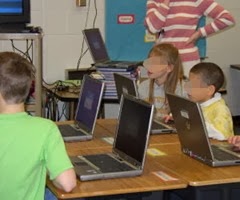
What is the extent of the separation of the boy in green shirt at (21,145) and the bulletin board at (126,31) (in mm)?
3106

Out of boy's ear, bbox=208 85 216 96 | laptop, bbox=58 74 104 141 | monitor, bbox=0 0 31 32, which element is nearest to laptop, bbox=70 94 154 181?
laptop, bbox=58 74 104 141

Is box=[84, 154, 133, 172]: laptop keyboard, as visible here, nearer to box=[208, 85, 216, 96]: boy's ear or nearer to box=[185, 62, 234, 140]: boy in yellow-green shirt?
box=[185, 62, 234, 140]: boy in yellow-green shirt

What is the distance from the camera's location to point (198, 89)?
3191mm

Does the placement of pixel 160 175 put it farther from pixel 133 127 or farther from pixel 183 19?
pixel 183 19

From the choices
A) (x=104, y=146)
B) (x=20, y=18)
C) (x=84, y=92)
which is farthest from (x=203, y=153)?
(x=20, y=18)

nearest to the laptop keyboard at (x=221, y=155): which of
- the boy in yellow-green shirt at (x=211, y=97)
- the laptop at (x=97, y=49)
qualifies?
the boy in yellow-green shirt at (x=211, y=97)

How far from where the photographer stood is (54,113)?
198 inches

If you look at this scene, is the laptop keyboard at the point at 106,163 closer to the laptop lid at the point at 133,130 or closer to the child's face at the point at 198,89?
the laptop lid at the point at 133,130

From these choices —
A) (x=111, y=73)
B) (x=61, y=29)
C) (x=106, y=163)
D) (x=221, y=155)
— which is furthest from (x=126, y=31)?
(x=106, y=163)

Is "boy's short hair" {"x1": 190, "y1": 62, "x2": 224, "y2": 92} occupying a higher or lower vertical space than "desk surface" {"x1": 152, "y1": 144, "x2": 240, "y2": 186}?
higher

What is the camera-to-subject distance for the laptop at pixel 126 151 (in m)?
2.42

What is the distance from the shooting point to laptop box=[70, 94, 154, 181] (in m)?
2.42

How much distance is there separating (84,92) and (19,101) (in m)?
1.06

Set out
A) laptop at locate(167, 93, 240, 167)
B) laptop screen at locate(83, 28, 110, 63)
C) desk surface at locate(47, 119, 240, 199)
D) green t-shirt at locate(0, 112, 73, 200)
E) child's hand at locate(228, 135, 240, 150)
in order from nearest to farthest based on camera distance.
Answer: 1. green t-shirt at locate(0, 112, 73, 200)
2. desk surface at locate(47, 119, 240, 199)
3. laptop at locate(167, 93, 240, 167)
4. child's hand at locate(228, 135, 240, 150)
5. laptop screen at locate(83, 28, 110, 63)
